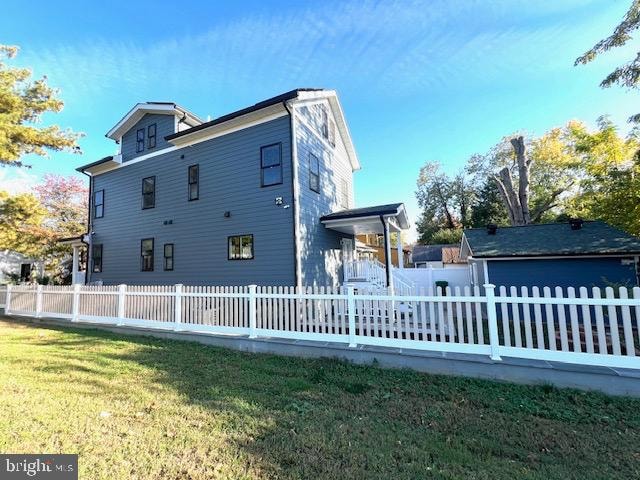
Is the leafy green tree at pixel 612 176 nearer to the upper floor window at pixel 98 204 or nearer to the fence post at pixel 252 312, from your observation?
the fence post at pixel 252 312

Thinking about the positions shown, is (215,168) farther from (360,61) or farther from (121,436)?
(121,436)

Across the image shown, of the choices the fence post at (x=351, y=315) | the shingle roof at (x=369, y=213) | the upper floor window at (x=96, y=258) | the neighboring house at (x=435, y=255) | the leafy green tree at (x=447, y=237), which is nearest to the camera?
the fence post at (x=351, y=315)

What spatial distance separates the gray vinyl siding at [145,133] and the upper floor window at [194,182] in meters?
1.83

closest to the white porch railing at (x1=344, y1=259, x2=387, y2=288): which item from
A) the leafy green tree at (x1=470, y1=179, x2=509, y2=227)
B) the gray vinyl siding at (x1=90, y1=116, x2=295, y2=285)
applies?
the gray vinyl siding at (x1=90, y1=116, x2=295, y2=285)

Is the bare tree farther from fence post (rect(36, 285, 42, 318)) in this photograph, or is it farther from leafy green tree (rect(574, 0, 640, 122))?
fence post (rect(36, 285, 42, 318))

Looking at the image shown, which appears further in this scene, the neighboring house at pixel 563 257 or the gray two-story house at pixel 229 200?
the gray two-story house at pixel 229 200

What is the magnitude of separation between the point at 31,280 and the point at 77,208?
5984 millimetres

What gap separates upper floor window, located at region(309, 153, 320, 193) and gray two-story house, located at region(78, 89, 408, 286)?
0.25ft

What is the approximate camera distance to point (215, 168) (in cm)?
1123

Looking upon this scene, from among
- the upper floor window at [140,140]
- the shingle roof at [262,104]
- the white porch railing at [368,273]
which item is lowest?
the white porch railing at [368,273]

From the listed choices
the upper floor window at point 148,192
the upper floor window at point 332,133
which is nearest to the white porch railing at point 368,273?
the upper floor window at point 332,133

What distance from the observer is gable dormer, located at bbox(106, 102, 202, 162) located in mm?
12539

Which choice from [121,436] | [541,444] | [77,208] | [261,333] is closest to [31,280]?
[77,208]

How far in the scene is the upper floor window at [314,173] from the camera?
11.1 metres
